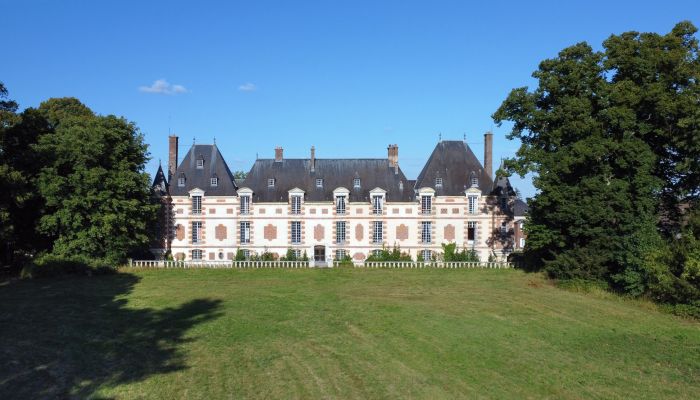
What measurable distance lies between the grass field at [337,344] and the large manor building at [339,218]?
1280 centimetres

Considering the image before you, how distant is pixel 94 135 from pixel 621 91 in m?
26.2

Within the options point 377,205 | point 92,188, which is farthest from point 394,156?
point 92,188

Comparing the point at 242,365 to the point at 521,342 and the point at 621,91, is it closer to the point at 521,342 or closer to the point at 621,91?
the point at 521,342

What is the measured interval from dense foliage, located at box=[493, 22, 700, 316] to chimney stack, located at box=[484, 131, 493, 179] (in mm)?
10591

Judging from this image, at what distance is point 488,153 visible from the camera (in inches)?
1565

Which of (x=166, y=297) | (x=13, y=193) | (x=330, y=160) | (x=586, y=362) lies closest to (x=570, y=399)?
(x=586, y=362)

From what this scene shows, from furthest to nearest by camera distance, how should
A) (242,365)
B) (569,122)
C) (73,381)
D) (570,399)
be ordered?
(569,122), (242,365), (73,381), (570,399)

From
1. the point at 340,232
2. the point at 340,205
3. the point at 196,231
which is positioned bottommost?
the point at 340,232

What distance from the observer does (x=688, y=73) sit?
22625 mm

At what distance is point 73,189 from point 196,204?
9614 millimetres

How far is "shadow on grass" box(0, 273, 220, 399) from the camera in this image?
39.4ft

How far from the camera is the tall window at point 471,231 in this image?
3828cm

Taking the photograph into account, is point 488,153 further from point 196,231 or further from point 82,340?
point 82,340

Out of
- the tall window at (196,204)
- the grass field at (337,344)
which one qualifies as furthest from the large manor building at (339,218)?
the grass field at (337,344)
